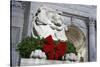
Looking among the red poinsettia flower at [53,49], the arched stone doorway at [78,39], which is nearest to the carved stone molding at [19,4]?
the red poinsettia flower at [53,49]

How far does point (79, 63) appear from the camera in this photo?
8.49 feet

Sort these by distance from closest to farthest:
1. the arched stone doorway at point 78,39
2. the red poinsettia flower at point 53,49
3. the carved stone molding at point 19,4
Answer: the carved stone molding at point 19,4, the red poinsettia flower at point 53,49, the arched stone doorway at point 78,39

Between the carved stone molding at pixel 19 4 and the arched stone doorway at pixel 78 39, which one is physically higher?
the carved stone molding at pixel 19 4

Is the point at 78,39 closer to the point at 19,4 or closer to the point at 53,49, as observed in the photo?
the point at 53,49

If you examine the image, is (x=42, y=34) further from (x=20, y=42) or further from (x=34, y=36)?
(x=20, y=42)

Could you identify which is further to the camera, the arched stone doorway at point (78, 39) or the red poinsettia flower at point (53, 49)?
the arched stone doorway at point (78, 39)

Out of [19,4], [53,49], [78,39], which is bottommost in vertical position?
[53,49]

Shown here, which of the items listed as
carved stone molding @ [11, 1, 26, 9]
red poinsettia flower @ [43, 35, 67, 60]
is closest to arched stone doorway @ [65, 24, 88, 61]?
red poinsettia flower @ [43, 35, 67, 60]

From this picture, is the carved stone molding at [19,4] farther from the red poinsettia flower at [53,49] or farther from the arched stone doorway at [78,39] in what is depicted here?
the arched stone doorway at [78,39]

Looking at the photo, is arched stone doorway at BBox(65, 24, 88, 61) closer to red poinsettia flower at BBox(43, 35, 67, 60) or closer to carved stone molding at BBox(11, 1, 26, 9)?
red poinsettia flower at BBox(43, 35, 67, 60)

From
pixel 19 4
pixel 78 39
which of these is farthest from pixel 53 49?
pixel 19 4

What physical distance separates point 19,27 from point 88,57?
2.96 ft
